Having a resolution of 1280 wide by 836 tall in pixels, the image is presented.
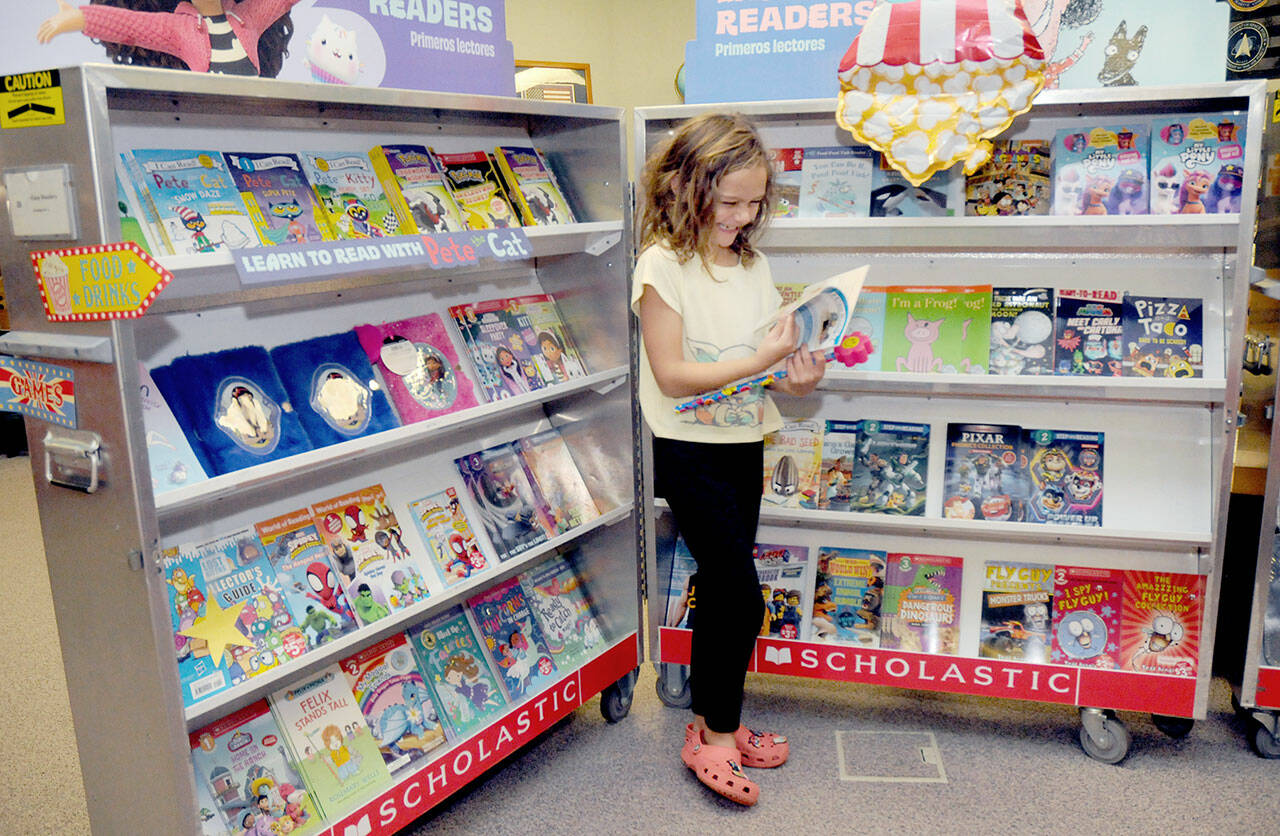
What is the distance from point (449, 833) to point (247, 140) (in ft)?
5.37

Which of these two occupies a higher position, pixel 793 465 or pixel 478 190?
pixel 478 190

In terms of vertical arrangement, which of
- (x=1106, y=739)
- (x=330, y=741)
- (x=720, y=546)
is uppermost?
(x=720, y=546)

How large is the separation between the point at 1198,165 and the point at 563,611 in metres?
2.03

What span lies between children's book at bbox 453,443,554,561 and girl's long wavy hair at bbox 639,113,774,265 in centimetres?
76

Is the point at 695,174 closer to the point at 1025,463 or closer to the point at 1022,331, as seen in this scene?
the point at 1022,331

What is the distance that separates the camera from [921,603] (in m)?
2.81

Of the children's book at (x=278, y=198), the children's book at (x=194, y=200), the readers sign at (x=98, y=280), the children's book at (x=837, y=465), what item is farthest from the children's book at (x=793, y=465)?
the readers sign at (x=98, y=280)

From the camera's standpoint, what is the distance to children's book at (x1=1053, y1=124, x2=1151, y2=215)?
7.94ft

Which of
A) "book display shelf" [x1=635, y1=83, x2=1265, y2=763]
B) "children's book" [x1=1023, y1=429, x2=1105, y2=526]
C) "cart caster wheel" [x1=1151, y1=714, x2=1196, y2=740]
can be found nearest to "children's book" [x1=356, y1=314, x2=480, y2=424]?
"book display shelf" [x1=635, y1=83, x2=1265, y2=763]

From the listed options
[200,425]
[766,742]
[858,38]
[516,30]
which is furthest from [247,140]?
[516,30]

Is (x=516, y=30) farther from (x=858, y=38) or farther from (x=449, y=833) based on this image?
(x=449, y=833)

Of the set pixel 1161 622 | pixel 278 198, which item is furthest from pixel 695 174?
pixel 1161 622

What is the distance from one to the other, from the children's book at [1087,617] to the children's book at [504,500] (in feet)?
4.74

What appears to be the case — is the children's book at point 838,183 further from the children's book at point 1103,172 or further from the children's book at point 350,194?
the children's book at point 350,194
